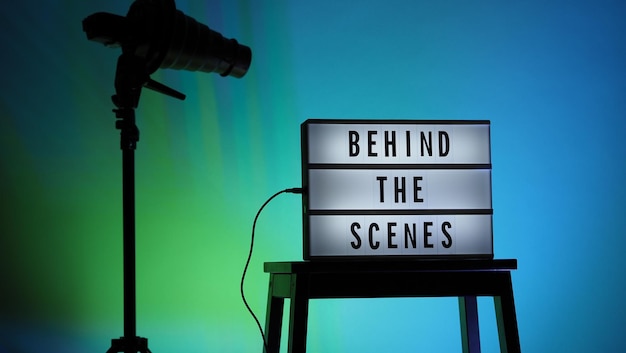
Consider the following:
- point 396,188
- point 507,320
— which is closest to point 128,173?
point 396,188

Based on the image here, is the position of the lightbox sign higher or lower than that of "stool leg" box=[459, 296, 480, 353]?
higher

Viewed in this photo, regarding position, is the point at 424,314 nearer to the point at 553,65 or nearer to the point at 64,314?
the point at 553,65

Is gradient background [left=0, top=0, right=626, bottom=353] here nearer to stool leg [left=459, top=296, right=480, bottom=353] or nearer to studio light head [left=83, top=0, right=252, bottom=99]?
stool leg [left=459, top=296, right=480, bottom=353]

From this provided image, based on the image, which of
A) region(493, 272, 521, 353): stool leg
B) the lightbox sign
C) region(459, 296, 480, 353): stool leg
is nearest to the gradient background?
region(459, 296, 480, 353): stool leg

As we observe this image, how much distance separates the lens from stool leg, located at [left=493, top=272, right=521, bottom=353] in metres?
1.50

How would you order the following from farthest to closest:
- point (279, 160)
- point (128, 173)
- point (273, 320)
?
point (279, 160) < point (273, 320) < point (128, 173)

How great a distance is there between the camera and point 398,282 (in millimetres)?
1479

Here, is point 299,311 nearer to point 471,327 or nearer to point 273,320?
point 273,320

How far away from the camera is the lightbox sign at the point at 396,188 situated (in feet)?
5.10

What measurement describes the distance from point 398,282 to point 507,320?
9.1 inches

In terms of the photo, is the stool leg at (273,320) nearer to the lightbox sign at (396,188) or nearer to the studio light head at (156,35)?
the lightbox sign at (396,188)

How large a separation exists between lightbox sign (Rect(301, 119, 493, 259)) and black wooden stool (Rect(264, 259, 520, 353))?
0.08 meters

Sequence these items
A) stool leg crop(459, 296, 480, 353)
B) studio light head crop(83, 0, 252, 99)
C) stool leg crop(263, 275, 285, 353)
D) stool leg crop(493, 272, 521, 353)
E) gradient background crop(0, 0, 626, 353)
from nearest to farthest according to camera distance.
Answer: studio light head crop(83, 0, 252, 99) < stool leg crop(493, 272, 521, 353) < stool leg crop(263, 275, 285, 353) < stool leg crop(459, 296, 480, 353) < gradient background crop(0, 0, 626, 353)

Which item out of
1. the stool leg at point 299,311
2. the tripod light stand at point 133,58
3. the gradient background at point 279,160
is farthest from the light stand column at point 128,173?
the gradient background at point 279,160
